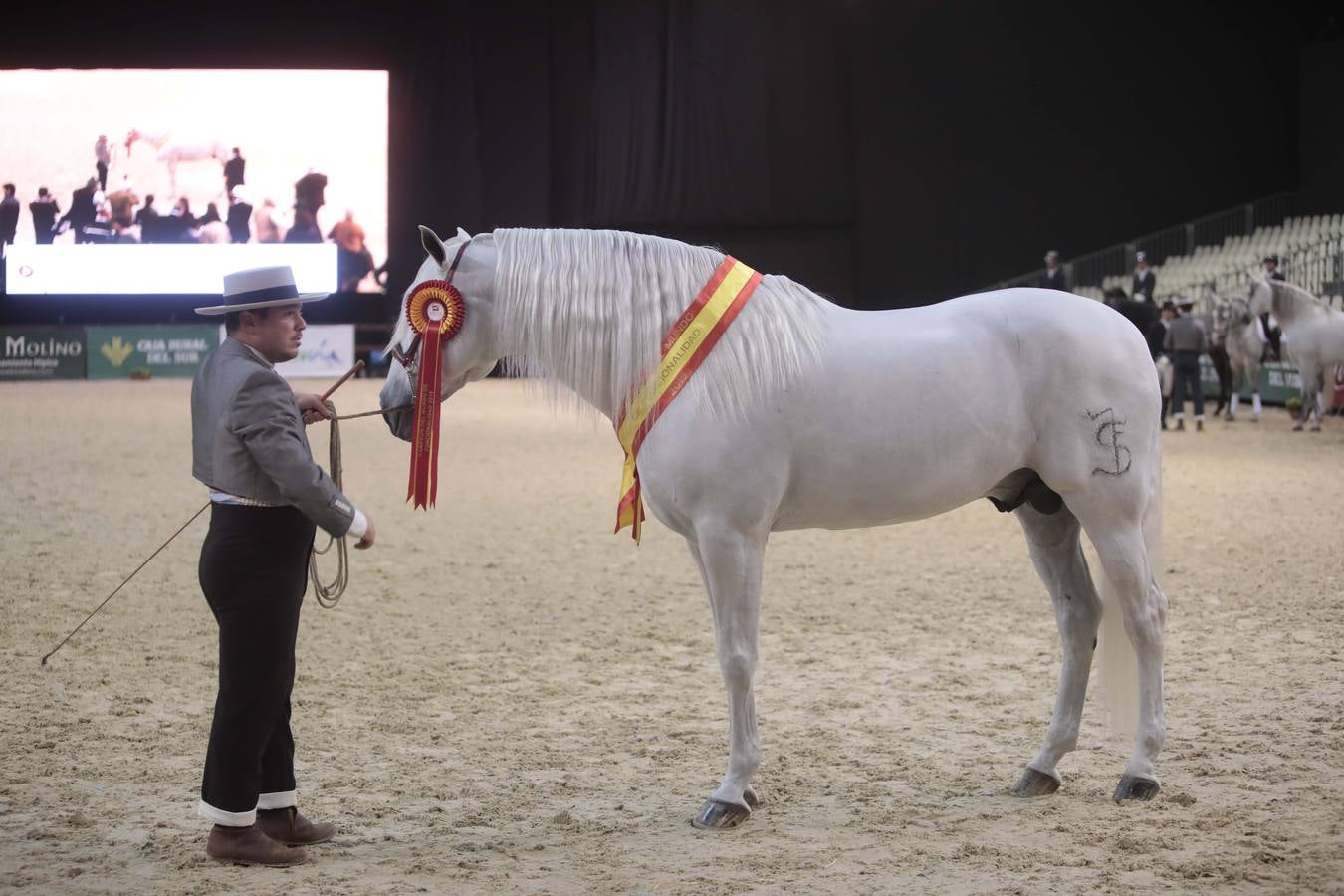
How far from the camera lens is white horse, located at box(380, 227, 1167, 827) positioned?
3480mm

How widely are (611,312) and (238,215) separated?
19.8m

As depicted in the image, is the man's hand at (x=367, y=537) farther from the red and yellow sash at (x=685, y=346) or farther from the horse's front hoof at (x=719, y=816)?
the horse's front hoof at (x=719, y=816)

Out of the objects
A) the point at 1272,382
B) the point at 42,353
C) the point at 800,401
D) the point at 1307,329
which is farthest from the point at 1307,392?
the point at 42,353

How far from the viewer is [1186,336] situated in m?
15.4

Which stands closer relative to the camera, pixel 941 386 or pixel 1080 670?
pixel 941 386

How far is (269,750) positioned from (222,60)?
21.6 metres

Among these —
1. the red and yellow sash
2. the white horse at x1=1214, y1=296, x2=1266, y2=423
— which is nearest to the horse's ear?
the red and yellow sash

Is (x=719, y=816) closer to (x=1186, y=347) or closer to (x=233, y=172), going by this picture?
(x=1186, y=347)

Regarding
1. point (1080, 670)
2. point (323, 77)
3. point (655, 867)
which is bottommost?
point (655, 867)

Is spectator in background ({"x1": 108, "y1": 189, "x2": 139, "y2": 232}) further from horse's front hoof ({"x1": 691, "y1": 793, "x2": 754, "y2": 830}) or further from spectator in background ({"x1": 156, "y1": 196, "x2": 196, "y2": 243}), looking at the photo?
horse's front hoof ({"x1": 691, "y1": 793, "x2": 754, "y2": 830})

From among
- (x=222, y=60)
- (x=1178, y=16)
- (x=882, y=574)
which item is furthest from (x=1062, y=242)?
(x=882, y=574)

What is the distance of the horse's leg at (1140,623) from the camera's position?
364cm

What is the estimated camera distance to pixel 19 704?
4.64 meters

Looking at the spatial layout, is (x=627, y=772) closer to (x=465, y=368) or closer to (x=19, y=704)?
(x=465, y=368)
